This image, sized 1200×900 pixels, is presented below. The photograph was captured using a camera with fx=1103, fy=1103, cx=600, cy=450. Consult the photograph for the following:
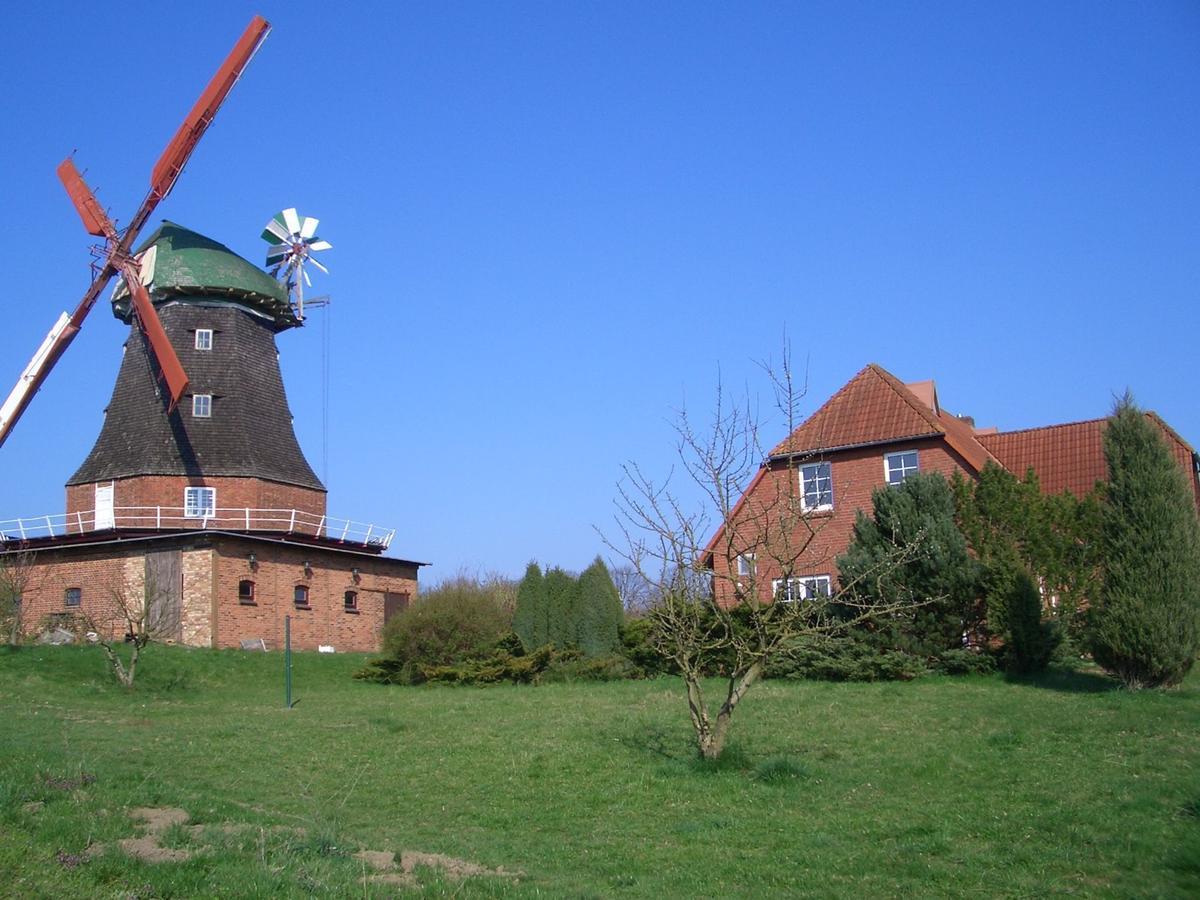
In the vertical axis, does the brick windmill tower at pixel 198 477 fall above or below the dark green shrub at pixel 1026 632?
above

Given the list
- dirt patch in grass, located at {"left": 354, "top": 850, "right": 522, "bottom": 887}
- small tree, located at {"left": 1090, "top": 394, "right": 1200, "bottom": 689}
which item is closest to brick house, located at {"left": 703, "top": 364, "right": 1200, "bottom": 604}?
small tree, located at {"left": 1090, "top": 394, "right": 1200, "bottom": 689}

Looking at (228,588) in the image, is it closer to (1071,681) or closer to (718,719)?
(718,719)

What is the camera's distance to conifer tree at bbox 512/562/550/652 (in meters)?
28.7

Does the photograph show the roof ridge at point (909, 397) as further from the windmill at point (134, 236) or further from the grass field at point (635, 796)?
the windmill at point (134, 236)

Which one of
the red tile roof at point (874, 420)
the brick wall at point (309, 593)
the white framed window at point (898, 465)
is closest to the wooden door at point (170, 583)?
the brick wall at point (309, 593)

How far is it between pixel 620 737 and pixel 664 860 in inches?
235

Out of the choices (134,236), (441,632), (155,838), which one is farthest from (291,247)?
(155,838)

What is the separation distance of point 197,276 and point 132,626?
60.2ft

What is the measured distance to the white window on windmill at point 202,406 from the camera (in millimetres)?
36562

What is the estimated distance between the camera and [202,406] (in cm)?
3678

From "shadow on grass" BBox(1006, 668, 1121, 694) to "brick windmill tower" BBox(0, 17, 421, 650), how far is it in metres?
21.5

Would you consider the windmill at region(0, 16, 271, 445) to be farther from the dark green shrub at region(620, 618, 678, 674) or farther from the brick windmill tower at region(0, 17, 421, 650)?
the dark green shrub at region(620, 618, 678, 674)

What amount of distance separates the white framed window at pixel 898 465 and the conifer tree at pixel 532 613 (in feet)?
30.4

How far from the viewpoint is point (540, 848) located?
971cm
